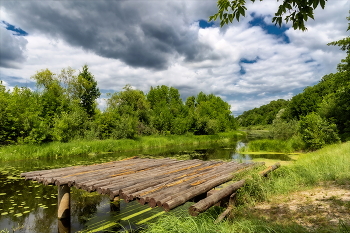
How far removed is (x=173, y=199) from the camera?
436 cm

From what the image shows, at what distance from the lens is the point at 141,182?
557cm

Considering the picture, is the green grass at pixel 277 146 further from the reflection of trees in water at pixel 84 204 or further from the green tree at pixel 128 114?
the reflection of trees in water at pixel 84 204

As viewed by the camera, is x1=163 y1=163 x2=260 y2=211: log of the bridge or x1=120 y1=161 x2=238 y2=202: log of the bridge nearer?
x1=163 y1=163 x2=260 y2=211: log of the bridge

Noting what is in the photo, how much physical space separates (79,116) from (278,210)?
78.0ft

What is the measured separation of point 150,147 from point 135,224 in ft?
68.9

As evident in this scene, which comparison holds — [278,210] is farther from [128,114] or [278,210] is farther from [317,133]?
[128,114]

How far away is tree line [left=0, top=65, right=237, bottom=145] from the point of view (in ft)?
61.4

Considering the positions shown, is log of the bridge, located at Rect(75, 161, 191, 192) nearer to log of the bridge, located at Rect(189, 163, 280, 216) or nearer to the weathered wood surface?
the weathered wood surface

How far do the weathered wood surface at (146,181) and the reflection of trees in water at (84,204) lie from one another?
1.35 m

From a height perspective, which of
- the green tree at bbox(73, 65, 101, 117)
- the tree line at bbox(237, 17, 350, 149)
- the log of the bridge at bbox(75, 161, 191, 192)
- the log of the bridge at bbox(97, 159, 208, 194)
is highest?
the green tree at bbox(73, 65, 101, 117)

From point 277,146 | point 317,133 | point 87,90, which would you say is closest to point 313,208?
point 317,133

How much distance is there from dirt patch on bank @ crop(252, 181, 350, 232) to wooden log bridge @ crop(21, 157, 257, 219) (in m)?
1.39

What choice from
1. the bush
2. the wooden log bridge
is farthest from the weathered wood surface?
the bush

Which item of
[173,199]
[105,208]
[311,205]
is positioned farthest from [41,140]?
[311,205]
